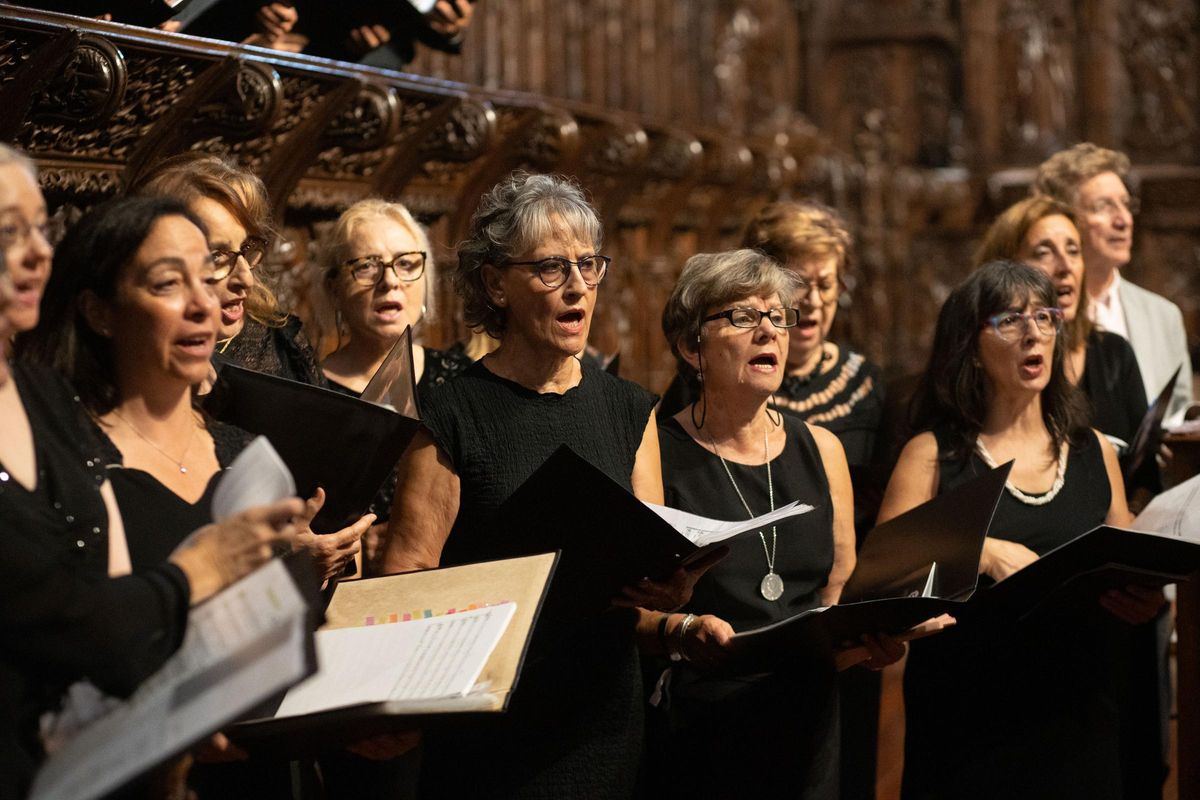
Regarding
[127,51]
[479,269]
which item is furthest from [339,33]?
[479,269]

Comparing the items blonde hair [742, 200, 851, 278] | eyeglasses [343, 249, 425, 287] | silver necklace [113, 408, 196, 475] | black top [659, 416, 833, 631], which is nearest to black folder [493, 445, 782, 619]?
black top [659, 416, 833, 631]

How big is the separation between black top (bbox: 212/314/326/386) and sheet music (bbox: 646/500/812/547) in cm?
69

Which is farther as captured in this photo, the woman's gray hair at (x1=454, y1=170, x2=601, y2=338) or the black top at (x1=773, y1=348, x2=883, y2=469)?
the black top at (x1=773, y1=348, x2=883, y2=469)

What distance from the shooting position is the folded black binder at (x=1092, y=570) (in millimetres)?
2391

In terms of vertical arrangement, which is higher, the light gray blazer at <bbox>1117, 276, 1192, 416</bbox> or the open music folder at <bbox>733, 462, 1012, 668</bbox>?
the light gray blazer at <bbox>1117, 276, 1192, 416</bbox>

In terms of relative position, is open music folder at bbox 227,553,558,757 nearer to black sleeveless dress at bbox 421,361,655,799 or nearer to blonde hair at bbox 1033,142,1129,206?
black sleeveless dress at bbox 421,361,655,799

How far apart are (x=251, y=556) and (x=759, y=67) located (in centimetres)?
656

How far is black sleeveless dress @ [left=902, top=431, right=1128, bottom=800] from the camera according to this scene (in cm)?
274

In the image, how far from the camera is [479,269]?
7.83 feet

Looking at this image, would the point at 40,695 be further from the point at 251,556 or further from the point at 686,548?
the point at 686,548

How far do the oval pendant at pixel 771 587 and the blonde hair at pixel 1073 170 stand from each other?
6.09 ft

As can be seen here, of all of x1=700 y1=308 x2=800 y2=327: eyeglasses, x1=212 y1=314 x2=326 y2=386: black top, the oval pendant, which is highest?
x1=700 y1=308 x2=800 y2=327: eyeglasses

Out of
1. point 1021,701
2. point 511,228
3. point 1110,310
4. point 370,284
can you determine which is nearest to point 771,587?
point 1021,701

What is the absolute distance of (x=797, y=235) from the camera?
10.5 ft
